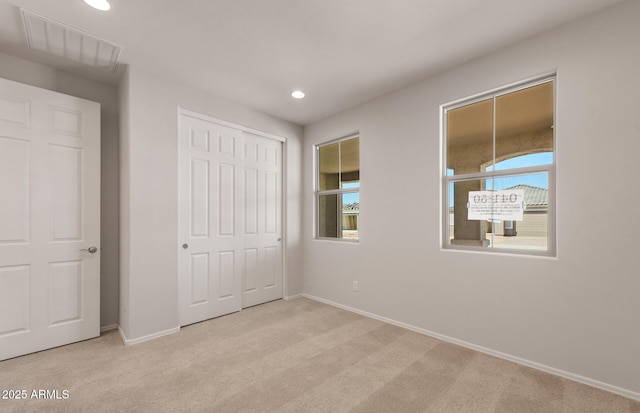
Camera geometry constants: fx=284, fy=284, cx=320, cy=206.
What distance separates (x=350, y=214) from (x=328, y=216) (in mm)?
447

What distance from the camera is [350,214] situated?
4.00 m

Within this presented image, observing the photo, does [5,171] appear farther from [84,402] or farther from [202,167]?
[84,402]

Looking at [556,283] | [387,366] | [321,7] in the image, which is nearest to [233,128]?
[321,7]

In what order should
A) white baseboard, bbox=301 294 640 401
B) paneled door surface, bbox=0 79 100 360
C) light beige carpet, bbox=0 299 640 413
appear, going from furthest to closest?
1. paneled door surface, bbox=0 79 100 360
2. white baseboard, bbox=301 294 640 401
3. light beige carpet, bbox=0 299 640 413

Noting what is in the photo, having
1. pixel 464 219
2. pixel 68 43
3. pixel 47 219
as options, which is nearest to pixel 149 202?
pixel 47 219

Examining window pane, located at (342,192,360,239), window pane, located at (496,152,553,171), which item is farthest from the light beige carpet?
window pane, located at (496,152,553,171)

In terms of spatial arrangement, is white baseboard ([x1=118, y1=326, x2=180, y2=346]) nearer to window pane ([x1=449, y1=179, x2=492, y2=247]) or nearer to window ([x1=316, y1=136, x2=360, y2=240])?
→ window ([x1=316, y1=136, x2=360, y2=240])

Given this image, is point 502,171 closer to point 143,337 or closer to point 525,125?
point 525,125

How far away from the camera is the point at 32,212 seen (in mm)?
2602

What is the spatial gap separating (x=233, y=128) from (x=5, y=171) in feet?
7.09

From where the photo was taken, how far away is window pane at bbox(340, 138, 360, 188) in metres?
3.92

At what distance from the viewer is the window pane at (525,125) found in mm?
2393

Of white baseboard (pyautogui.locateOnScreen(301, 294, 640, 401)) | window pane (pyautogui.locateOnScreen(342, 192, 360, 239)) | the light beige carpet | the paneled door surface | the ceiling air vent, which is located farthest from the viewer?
window pane (pyautogui.locateOnScreen(342, 192, 360, 239))

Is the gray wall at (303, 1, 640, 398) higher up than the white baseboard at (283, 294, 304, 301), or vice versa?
the gray wall at (303, 1, 640, 398)
